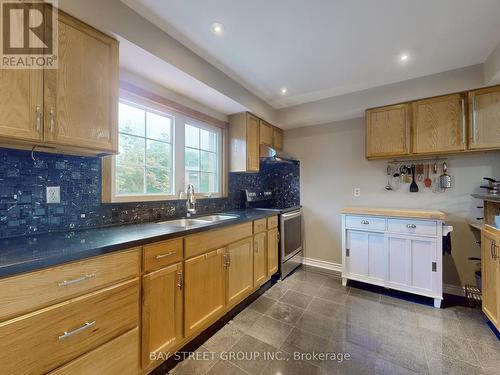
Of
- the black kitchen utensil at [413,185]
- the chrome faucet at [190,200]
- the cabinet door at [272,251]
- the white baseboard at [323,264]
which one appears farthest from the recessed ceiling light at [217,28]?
the white baseboard at [323,264]

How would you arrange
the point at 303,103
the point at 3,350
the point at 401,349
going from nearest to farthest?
the point at 3,350
the point at 401,349
the point at 303,103

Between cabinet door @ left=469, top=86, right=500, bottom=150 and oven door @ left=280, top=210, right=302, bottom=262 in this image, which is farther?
oven door @ left=280, top=210, right=302, bottom=262

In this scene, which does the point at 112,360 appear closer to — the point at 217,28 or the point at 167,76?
the point at 167,76

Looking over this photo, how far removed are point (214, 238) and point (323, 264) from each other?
2171 mm

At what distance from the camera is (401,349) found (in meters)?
1.62

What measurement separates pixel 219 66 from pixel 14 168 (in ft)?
5.75

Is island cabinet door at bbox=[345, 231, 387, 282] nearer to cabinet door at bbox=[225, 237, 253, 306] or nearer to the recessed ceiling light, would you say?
cabinet door at bbox=[225, 237, 253, 306]

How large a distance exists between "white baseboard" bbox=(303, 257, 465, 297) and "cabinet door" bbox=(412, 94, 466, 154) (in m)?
1.56

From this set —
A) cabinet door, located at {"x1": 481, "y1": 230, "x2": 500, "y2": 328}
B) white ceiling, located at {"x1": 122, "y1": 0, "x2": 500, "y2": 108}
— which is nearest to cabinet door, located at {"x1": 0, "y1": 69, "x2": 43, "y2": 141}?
white ceiling, located at {"x1": 122, "y1": 0, "x2": 500, "y2": 108}

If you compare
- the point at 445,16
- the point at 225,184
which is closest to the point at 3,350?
the point at 225,184

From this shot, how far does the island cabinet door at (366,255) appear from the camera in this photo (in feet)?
8.13

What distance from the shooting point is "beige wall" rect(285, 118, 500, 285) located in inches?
93.9

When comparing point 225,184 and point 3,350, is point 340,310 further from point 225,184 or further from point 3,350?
point 3,350

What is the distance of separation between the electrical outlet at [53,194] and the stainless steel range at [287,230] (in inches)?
81.2
